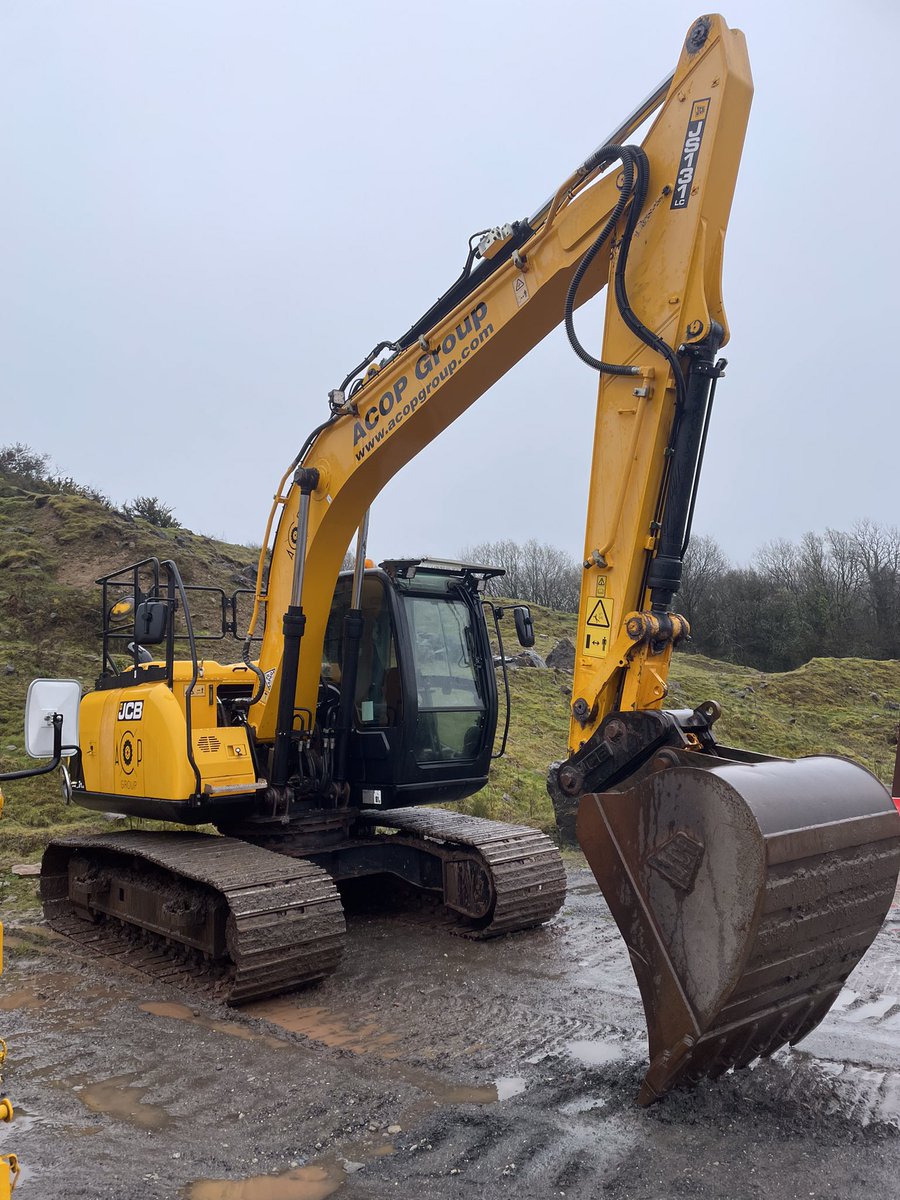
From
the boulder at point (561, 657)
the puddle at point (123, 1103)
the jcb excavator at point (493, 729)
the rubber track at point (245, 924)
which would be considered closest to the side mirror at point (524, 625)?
the jcb excavator at point (493, 729)

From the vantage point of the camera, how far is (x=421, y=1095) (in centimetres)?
443

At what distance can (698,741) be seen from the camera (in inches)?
173

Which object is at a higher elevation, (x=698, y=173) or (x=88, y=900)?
(x=698, y=173)

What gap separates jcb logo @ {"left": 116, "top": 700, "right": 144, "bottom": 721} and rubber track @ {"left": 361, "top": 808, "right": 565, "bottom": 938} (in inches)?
69.7

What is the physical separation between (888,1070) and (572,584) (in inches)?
1476

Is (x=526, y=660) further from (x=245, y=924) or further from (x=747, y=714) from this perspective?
(x=245, y=924)

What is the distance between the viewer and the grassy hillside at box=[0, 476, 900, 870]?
37.9 ft

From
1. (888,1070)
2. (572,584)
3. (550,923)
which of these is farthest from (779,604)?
(888,1070)

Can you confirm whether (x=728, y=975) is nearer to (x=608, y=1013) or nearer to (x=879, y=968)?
(x=608, y=1013)

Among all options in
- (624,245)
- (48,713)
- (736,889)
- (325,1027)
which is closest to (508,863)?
(325,1027)

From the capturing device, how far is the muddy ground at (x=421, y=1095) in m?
3.63

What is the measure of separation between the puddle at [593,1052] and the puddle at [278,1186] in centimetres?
146

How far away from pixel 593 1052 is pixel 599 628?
2078 millimetres

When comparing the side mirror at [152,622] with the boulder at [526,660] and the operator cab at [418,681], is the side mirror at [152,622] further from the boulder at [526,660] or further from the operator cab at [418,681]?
the boulder at [526,660]
